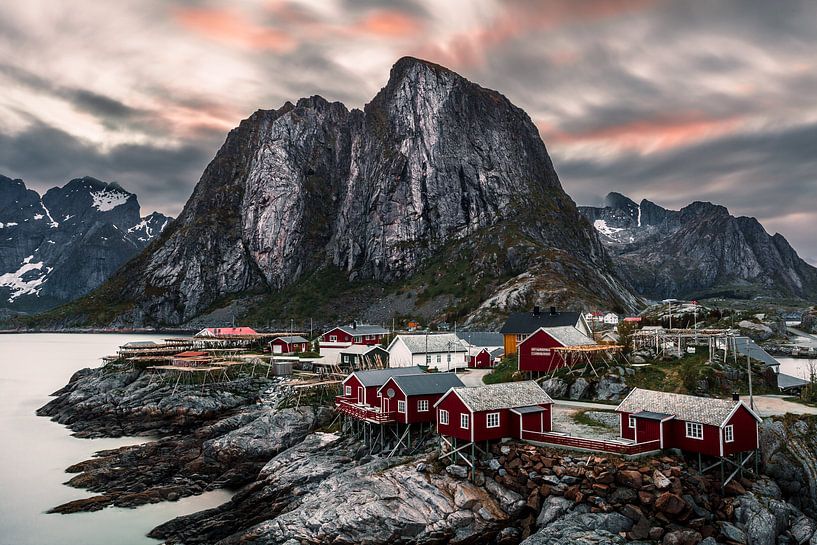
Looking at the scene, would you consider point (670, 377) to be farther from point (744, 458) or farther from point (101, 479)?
point (101, 479)

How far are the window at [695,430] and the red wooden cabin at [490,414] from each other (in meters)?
8.52

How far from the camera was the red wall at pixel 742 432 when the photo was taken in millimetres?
31609

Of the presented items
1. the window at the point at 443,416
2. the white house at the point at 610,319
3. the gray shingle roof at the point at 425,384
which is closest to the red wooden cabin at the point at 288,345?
the gray shingle roof at the point at 425,384

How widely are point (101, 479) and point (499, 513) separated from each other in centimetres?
3253

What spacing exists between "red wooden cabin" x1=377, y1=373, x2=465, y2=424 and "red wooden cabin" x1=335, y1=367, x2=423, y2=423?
0.90 meters

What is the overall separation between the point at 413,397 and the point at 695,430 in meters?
18.9

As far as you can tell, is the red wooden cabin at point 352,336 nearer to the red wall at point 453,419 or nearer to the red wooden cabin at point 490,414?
the red wall at point 453,419

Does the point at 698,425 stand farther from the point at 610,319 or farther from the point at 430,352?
the point at 610,319

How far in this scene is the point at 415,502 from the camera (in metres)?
32.4

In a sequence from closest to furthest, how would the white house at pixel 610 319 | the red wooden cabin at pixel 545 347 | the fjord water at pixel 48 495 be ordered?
the fjord water at pixel 48 495, the red wooden cabin at pixel 545 347, the white house at pixel 610 319

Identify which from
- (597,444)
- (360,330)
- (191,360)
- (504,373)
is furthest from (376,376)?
(191,360)

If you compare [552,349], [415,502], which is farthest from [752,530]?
[552,349]

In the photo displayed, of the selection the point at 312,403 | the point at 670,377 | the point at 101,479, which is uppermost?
the point at 670,377

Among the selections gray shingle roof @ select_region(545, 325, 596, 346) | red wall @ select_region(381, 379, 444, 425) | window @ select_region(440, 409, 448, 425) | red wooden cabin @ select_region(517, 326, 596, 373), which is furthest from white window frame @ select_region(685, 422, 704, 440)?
gray shingle roof @ select_region(545, 325, 596, 346)
